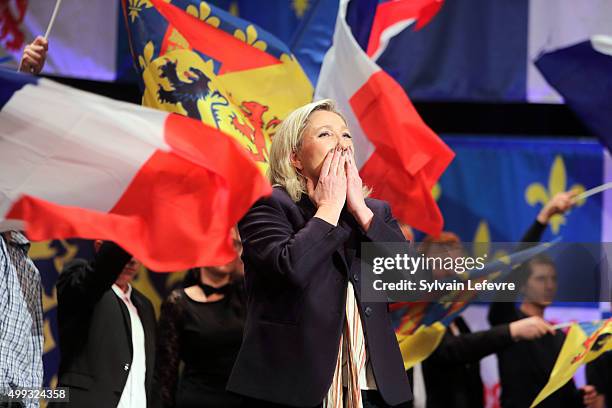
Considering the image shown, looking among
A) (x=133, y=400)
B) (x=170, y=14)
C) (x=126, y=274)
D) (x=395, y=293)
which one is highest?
(x=170, y=14)

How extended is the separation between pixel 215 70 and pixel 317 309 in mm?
1801

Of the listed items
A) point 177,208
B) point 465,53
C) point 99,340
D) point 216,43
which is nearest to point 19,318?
point 177,208

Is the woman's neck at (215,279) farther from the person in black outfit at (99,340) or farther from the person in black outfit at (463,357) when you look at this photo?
the person in black outfit at (463,357)

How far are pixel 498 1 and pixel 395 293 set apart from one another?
3392 millimetres

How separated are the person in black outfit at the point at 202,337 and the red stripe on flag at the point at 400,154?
28.6 inches

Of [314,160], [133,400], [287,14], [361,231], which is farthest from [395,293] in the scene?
[287,14]

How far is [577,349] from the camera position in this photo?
4.32 m

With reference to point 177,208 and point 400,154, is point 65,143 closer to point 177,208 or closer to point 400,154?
point 177,208

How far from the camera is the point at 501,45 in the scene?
5785mm

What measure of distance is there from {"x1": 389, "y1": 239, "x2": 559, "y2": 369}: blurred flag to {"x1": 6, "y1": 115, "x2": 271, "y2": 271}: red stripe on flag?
5.64 ft

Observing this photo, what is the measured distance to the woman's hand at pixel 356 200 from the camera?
2.81m

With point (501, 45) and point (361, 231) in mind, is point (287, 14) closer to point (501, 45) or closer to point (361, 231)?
point (501, 45)

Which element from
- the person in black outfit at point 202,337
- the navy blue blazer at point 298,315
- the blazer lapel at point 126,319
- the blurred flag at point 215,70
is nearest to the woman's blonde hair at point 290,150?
the navy blue blazer at point 298,315

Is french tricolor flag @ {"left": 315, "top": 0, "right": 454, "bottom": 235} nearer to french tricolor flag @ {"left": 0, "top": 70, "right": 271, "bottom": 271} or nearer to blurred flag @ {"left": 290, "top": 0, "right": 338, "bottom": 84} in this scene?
blurred flag @ {"left": 290, "top": 0, "right": 338, "bottom": 84}
